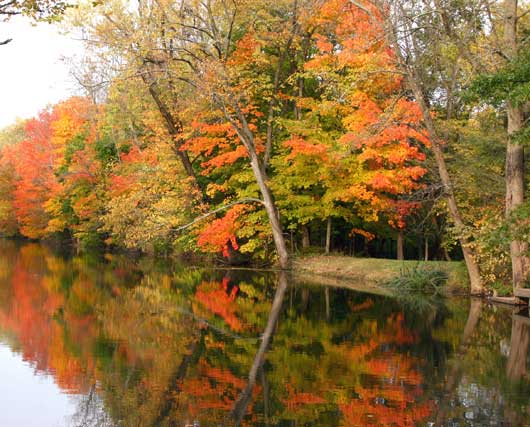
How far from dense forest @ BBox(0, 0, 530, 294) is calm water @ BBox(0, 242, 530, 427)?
4.51 metres

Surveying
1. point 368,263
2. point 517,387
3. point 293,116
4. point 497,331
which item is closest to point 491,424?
point 517,387

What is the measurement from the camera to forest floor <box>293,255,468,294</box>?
20.2 metres

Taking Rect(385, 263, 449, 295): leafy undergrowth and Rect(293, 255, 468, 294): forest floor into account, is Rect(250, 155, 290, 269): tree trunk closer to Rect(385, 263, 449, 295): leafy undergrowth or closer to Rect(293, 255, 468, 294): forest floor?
Rect(293, 255, 468, 294): forest floor

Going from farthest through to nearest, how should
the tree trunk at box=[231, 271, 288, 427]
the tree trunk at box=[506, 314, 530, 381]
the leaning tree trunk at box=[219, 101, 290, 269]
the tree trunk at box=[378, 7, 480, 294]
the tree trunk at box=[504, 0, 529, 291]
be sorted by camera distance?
the leaning tree trunk at box=[219, 101, 290, 269] < the tree trunk at box=[378, 7, 480, 294] < the tree trunk at box=[504, 0, 529, 291] < the tree trunk at box=[506, 314, 530, 381] < the tree trunk at box=[231, 271, 288, 427]

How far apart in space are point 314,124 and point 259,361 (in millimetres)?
16731

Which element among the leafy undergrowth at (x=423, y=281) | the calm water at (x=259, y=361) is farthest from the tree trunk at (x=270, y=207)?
the calm water at (x=259, y=361)

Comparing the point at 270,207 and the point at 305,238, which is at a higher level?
the point at 270,207

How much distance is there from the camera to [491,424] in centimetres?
688

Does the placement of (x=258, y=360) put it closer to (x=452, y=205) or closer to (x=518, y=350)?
(x=518, y=350)

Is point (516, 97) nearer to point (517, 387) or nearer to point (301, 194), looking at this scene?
point (517, 387)

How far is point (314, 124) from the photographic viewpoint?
25484 mm

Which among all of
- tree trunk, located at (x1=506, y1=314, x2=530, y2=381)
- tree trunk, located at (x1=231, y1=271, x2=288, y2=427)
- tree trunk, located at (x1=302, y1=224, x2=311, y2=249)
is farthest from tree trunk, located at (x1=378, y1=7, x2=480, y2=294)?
tree trunk, located at (x1=302, y1=224, x2=311, y2=249)

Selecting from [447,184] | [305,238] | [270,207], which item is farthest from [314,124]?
[447,184]

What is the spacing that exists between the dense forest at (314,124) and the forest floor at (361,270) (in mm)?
800
